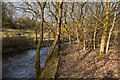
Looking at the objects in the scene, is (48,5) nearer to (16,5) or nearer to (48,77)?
(16,5)

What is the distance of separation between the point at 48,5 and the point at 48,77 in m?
12.8

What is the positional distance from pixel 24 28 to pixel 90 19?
37.9 m

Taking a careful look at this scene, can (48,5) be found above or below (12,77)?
above

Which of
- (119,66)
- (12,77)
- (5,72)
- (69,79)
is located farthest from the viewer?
(5,72)

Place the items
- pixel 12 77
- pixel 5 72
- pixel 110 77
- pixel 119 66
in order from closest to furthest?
pixel 110 77
pixel 119 66
pixel 12 77
pixel 5 72

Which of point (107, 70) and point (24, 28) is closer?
point (107, 70)

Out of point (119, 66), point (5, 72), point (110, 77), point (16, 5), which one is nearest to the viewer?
point (110, 77)

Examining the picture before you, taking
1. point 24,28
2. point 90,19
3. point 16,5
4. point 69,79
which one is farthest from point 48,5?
point 24,28

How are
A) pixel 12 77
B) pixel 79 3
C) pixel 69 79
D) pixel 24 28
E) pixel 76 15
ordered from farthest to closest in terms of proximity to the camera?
pixel 24 28 → pixel 76 15 → pixel 79 3 → pixel 12 77 → pixel 69 79

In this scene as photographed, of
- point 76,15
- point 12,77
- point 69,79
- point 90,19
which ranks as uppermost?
point 76,15

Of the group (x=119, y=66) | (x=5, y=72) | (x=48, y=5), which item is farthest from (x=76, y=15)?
(x=5, y=72)

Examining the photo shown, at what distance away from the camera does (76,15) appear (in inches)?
659

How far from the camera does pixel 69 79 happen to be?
6.23 meters

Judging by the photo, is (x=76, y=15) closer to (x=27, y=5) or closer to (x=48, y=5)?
(x=48, y=5)
